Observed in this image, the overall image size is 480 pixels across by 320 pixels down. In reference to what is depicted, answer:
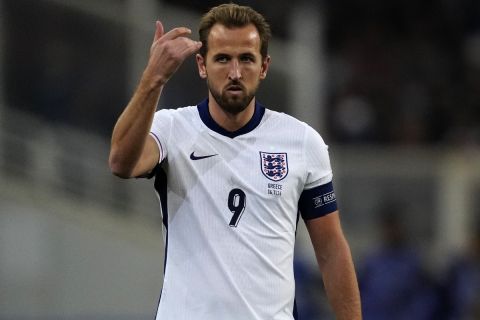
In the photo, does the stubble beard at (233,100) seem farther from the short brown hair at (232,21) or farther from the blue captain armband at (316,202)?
the blue captain armband at (316,202)

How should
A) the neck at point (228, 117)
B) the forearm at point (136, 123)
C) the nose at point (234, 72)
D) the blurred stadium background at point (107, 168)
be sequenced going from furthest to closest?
1. the blurred stadium background at point (107, 168)
2. the neck at point (228, 117)
3. the nose at point (234, 72)
4. the forearm at point (136, 123)

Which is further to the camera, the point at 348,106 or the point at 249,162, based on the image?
the point at 348,106

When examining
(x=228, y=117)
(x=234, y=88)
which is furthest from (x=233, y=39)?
(x=228, y=117)

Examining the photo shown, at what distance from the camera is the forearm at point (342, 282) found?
5.09m

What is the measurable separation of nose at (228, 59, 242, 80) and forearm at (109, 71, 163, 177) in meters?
0.37

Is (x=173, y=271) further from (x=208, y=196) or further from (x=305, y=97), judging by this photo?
(x=305, y=97)

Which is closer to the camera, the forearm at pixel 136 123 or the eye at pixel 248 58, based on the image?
the forearm at pixel 136 123

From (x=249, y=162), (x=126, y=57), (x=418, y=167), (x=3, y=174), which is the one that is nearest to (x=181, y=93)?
(x=126, y=57)

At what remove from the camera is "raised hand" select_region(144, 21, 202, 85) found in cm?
455

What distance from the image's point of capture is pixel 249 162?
5.00 metres

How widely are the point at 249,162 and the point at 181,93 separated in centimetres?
713

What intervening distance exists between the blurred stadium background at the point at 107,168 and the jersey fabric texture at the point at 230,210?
20.1 ft

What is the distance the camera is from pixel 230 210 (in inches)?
193

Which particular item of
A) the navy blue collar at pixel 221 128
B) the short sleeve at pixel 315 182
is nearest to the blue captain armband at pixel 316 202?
the short sleeve at pixel 315 182
